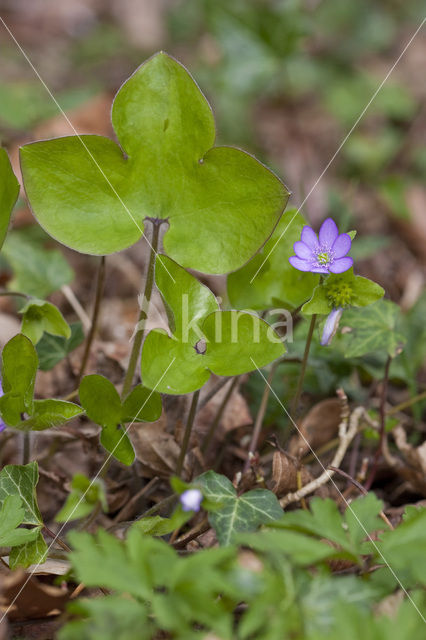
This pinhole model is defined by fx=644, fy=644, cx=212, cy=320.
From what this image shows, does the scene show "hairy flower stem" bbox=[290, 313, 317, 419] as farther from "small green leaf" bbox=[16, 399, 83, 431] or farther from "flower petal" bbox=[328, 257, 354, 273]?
"small green leaf" bbox=[16, 399, 83, 431]

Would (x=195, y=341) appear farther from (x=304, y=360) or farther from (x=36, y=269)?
(x=36, y=269)

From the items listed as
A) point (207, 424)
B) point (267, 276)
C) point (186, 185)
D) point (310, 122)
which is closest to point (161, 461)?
point (207, 424)

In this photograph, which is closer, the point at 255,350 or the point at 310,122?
the point at 255,350

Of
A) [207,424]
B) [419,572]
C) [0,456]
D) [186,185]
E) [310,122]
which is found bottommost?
[0,456]

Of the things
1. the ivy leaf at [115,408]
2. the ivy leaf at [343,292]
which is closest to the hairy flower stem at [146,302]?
the ivy leaf at [115,408]

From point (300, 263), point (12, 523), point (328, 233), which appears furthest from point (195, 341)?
point (12, 523)

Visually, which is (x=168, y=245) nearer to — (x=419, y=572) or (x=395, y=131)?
(x=419, y=572)
